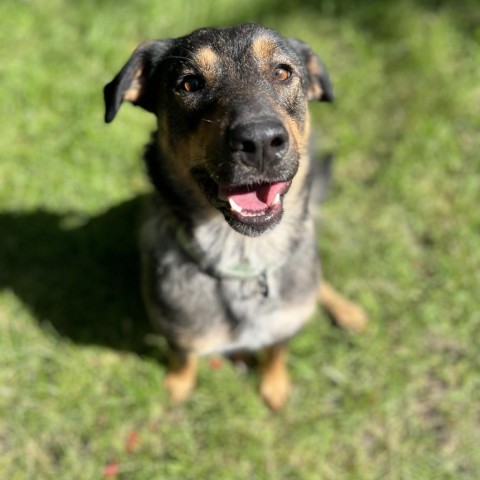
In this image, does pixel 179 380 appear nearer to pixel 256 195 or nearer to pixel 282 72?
pixel 256 195

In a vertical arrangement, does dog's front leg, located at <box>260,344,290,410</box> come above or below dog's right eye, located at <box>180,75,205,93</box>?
below

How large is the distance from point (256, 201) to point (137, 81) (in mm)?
902

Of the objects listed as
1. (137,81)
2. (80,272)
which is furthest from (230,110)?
(80,272)

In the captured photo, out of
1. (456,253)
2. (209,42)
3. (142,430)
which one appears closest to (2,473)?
(142,430)

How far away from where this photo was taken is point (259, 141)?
243 centimetres

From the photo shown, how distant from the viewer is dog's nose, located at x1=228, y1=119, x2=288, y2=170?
2416mm

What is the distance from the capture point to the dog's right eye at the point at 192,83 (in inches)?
109

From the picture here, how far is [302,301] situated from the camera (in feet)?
11.0

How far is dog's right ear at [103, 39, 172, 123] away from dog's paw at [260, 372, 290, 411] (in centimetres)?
187

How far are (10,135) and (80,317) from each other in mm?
1629

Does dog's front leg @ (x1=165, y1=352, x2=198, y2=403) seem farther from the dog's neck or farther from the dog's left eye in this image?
the dog's left eye

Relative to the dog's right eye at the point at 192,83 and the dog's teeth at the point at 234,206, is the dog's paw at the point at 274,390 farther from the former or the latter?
the dog's right eye at the point at 192,83

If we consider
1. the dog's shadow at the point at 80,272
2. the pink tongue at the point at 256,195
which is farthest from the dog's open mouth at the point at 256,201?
the dog's shadow at the point at 80,272

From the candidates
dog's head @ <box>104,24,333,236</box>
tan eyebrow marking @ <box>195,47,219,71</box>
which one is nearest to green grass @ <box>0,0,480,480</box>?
dog's head @ <box>104,24,333,236</box>
